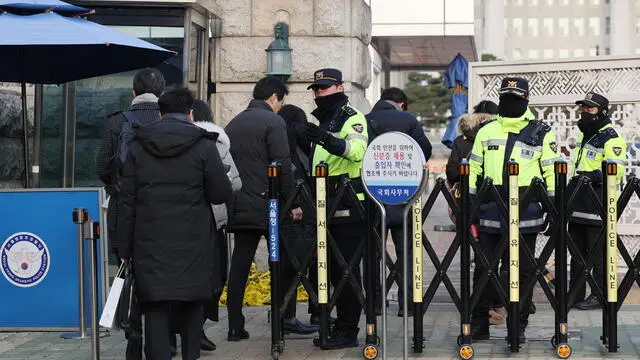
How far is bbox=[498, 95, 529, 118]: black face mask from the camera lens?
888 cm

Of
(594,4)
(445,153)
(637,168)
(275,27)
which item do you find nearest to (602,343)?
(637,168)

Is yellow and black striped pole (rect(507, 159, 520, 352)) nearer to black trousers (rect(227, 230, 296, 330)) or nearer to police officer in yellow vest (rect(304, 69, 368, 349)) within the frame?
police officer in yellow vest (rect(304, 69, 368, 349))

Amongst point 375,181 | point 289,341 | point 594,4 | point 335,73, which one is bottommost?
point 289,341

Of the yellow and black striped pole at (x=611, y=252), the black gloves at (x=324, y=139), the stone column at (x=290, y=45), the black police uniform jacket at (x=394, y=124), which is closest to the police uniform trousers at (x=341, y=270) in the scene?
the black gloves at (x=324, y=139)

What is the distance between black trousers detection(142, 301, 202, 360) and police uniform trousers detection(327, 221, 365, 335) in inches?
55.4

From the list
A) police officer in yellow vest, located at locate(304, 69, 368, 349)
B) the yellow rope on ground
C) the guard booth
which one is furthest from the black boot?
the guard booth

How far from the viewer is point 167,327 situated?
763 cm

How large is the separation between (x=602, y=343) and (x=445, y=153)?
7251 cm

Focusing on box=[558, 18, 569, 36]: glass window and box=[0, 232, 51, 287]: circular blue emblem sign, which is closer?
box=[0, 232, 51, 287]: circular blue emblem sign

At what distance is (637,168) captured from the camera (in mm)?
12781

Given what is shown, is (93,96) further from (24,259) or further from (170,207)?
(170,207)

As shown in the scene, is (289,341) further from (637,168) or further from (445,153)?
(445,153)

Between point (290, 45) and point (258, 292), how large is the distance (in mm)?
2768

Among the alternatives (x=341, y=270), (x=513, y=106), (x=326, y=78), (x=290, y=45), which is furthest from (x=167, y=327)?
(x=290, y=45)
